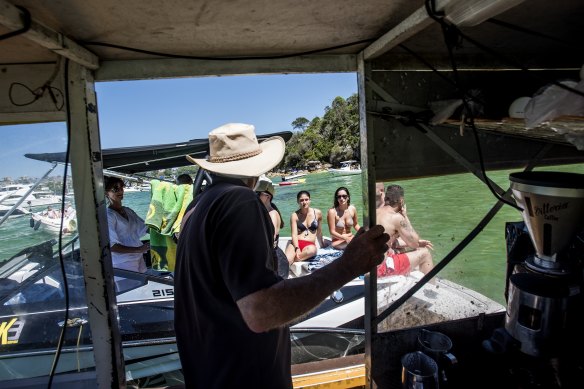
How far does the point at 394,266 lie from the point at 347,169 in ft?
176

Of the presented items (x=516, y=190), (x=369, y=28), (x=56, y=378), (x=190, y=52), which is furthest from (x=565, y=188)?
Result: (x=56, y=378)

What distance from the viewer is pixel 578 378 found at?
5.20ft

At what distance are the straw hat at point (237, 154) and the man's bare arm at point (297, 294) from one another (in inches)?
21.7

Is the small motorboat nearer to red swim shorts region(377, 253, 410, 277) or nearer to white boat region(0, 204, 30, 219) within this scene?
red swim shorts region(377, 253, 410, 277)

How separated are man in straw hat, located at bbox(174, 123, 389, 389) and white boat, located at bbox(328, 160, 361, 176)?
178ft

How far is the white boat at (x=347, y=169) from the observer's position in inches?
2212

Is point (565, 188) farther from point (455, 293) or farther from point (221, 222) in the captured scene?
point (455, 293)

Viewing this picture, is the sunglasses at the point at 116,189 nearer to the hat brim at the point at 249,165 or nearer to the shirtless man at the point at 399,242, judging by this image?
the hat brim at the point at 249,165

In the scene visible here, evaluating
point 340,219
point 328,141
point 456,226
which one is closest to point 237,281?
point 340,219

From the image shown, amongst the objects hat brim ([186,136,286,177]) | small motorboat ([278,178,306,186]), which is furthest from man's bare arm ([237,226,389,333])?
small motorboat ([278,178,306,186])

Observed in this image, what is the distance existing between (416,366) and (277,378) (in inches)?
46.6

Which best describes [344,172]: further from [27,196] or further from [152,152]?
[27,196]

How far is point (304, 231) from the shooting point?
673cm

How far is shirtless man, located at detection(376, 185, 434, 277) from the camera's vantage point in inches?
205
